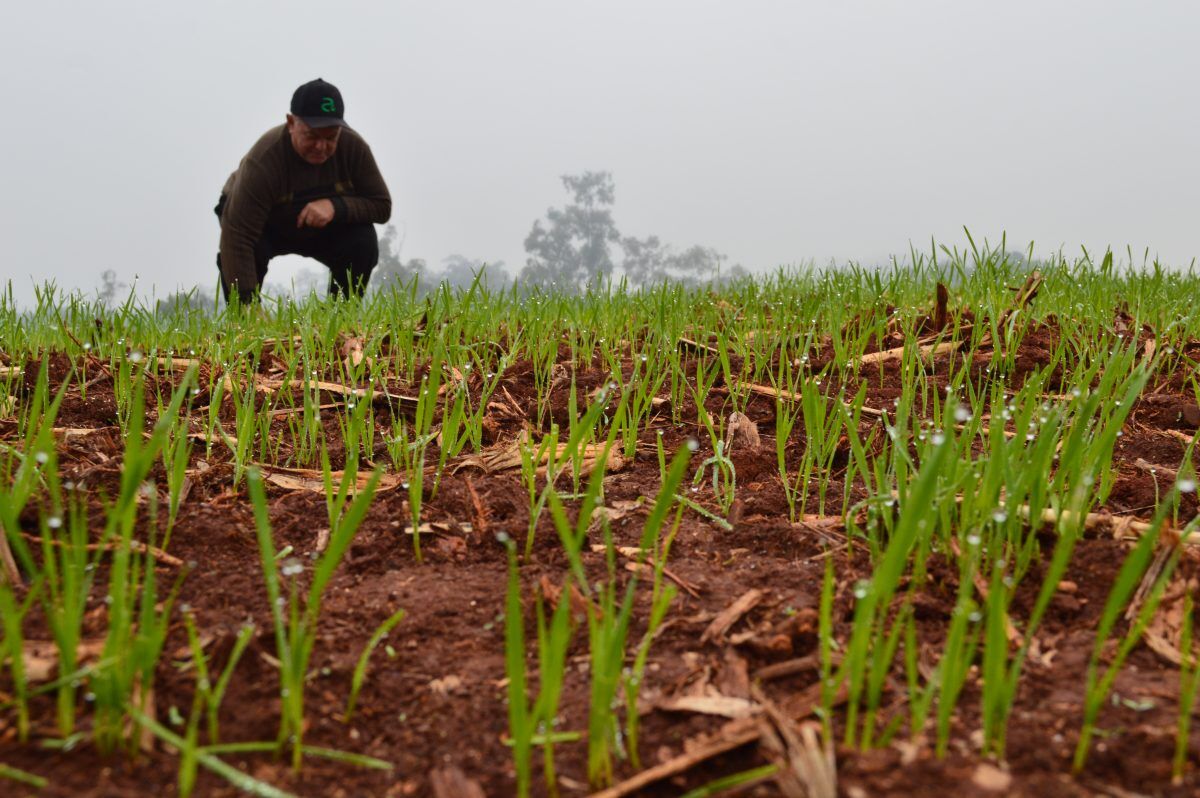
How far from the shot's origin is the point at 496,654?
1.33m

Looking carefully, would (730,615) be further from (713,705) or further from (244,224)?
(244,224)

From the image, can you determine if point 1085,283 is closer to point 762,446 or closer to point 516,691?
point 762,446

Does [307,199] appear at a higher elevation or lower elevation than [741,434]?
higher

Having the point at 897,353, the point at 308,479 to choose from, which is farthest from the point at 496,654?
the point at 897,353

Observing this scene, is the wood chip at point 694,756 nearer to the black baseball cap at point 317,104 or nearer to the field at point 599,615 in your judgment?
the field at point 599,615

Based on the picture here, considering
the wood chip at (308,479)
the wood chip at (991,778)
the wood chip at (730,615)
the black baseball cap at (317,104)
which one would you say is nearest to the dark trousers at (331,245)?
the black baseball cap at (317,104)

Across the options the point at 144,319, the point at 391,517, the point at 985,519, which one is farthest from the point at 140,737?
the point at 144,319

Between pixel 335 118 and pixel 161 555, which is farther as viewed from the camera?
pixel 335 118

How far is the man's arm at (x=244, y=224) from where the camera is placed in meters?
7.04

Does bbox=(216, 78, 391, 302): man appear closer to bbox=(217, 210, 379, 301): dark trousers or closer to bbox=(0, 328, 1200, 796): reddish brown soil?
bbox=(217, 210, 379, 301): dark trousers

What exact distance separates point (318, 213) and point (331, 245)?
0.56 m

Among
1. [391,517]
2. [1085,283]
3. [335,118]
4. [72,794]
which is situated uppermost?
[335,118]

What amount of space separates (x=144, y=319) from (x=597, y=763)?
3.40 m

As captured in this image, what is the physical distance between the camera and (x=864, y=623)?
1.07 metres
